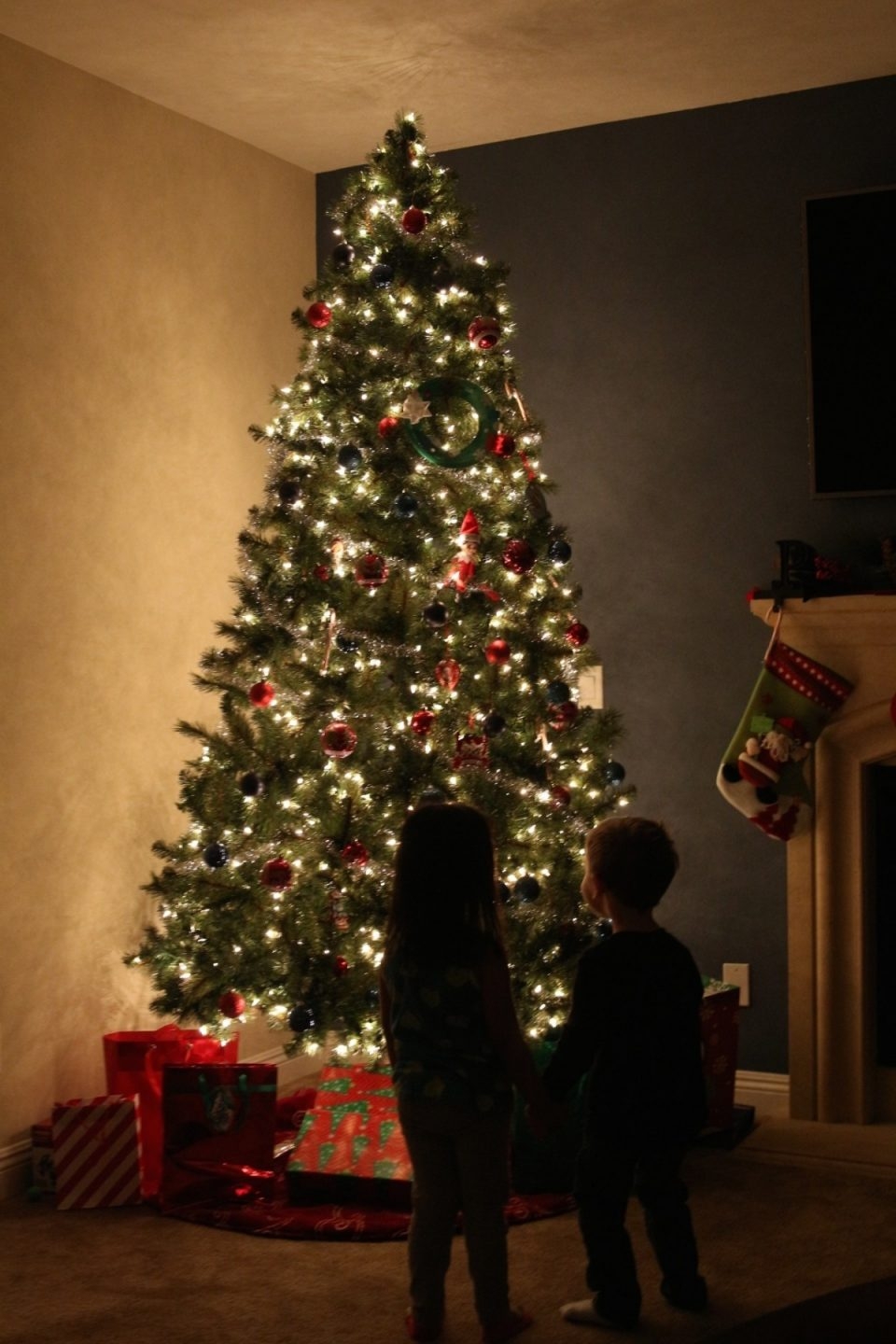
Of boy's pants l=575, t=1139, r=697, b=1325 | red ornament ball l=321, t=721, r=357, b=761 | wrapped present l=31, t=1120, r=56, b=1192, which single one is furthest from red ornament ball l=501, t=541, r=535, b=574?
wrapped present l=31, t=1120, r=56, b=1192

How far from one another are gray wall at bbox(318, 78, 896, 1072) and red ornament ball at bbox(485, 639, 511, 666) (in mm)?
1012

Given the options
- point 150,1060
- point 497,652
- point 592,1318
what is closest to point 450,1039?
point 592,1318

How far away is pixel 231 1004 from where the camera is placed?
3.66 meters

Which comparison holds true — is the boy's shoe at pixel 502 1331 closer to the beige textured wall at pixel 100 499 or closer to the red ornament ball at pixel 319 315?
the beige textured wall at pixel 100 499

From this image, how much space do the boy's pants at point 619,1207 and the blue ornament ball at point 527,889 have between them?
773 mm

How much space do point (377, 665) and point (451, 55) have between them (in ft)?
5.17

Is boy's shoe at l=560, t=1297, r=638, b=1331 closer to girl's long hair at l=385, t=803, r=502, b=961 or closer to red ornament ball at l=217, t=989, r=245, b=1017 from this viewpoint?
girl's long hair at l=385, t=803, r=502, b=961

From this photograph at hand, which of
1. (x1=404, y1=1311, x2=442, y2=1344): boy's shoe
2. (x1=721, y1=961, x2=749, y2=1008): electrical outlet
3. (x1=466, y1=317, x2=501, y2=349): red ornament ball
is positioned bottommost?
(x1=404, y1=1311, x2=442, y2=1344): boy's shoe

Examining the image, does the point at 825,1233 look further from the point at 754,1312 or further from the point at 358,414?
the point at 358,414

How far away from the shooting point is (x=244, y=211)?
15.4 ft

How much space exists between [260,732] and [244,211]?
5.97 feet

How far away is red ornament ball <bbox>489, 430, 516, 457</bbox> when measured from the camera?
3721 millimetres

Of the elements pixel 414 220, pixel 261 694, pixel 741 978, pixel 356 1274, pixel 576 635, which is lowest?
pixel 356 1274

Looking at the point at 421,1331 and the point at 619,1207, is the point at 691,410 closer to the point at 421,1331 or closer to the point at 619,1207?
the point at 619,1207
